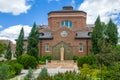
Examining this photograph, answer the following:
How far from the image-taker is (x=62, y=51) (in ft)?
165

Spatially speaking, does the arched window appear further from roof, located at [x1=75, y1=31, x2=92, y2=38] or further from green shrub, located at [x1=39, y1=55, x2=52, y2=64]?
green shrub, located at [x1=39, y1=55, x2=52, y2=64]

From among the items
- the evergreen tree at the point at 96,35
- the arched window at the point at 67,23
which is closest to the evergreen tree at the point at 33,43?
the arched window at the point at 67,23

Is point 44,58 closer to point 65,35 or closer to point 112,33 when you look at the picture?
point 65,35

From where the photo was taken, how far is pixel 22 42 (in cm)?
5253

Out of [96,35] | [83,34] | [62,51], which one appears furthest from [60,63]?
[83,34]

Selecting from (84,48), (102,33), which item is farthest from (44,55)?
(102,33)

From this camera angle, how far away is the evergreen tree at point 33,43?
4931cm

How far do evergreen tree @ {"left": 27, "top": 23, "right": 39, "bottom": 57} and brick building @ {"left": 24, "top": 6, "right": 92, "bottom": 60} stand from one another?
3.37m

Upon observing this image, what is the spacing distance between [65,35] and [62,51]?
440cm

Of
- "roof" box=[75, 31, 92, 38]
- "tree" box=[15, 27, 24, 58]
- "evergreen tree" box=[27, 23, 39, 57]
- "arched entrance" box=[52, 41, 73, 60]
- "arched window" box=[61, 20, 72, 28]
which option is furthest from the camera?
"arched window" box=[61, 20, 72, 28]

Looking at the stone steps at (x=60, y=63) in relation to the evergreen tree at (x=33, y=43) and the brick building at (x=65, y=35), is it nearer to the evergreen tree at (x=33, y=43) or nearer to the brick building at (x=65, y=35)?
the brick building at (x=65, y=35)

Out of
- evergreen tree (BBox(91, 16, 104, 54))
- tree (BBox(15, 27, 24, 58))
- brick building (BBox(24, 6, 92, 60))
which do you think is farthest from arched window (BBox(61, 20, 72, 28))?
tree (BBox(15, 27, 24, 58))

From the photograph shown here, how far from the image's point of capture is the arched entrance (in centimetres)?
5041

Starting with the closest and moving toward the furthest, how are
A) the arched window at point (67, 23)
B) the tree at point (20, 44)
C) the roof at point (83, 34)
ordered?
the tree at point (20, 44) → the roof at point (83, 34) → the arched window at point (67, 23)
